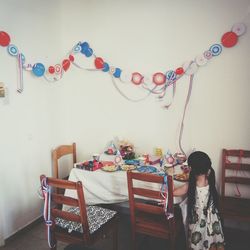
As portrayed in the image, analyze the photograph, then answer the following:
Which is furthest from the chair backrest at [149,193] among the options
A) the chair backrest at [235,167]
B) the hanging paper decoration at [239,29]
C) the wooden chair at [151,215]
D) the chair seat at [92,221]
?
the hanging paper decoration at [239,29]

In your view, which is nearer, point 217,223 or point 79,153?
point 217,223

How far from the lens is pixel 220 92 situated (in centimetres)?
254

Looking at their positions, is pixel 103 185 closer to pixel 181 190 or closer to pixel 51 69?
pixel 181 190

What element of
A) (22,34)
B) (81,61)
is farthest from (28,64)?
(81,61)

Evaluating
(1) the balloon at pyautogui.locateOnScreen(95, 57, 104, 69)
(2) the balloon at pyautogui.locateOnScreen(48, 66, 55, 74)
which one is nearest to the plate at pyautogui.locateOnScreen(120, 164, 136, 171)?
(1) the balloon at pyautogui.locateOnScreen(95, 57, 104, 69)

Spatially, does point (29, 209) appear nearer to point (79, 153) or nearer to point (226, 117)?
point (79, 153)

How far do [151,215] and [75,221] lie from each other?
0.59 m

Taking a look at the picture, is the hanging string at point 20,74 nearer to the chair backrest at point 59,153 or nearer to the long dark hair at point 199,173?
the chair backrest at point 59,153

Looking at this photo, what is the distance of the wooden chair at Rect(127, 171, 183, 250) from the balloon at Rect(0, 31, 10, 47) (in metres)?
1.62

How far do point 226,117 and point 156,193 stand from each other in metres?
1.17

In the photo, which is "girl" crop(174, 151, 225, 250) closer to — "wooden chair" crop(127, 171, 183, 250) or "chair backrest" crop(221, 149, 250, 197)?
"wooden chair" crop(127, 171, 183, 250)

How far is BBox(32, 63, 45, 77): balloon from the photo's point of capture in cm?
273

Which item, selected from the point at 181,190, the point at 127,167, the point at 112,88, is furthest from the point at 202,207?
the point at 112,88

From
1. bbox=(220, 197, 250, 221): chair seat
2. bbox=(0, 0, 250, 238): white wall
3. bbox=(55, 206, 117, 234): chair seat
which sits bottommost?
bbox=(220, 197, 250, 221): chair seat
